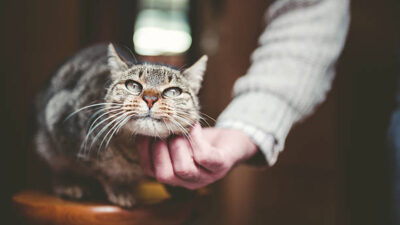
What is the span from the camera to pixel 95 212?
559 millimetres

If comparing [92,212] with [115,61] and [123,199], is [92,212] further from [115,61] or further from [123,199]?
[115,61]

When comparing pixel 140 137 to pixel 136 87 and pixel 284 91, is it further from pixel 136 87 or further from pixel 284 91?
pixel 284 91

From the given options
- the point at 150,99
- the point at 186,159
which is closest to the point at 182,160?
the point at 186,159

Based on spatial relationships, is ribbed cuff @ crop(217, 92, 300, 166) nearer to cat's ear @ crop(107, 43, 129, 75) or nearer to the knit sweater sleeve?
the knit sweater sleeve

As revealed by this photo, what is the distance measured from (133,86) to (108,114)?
8 centimetres

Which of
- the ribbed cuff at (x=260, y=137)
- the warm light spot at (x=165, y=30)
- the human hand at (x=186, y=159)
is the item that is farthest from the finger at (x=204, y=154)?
the warm light spot at (x=165, y=30)

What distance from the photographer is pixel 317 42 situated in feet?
2.11

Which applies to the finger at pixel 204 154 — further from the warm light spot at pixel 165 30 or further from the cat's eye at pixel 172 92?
the warm light spot at pixel 165 30

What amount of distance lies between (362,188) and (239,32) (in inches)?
29.9

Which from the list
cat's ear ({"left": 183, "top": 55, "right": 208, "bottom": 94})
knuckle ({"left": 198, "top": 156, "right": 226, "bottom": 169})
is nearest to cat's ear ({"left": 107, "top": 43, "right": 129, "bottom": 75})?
cat's ear ({"left": 183, "top": 55, "right": 208, "bottom": 94})

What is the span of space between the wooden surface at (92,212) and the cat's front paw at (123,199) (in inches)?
0.5

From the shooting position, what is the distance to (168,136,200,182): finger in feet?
1.58

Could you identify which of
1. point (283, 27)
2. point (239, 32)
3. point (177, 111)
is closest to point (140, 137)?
point (177, 111)

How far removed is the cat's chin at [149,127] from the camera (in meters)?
0.47
